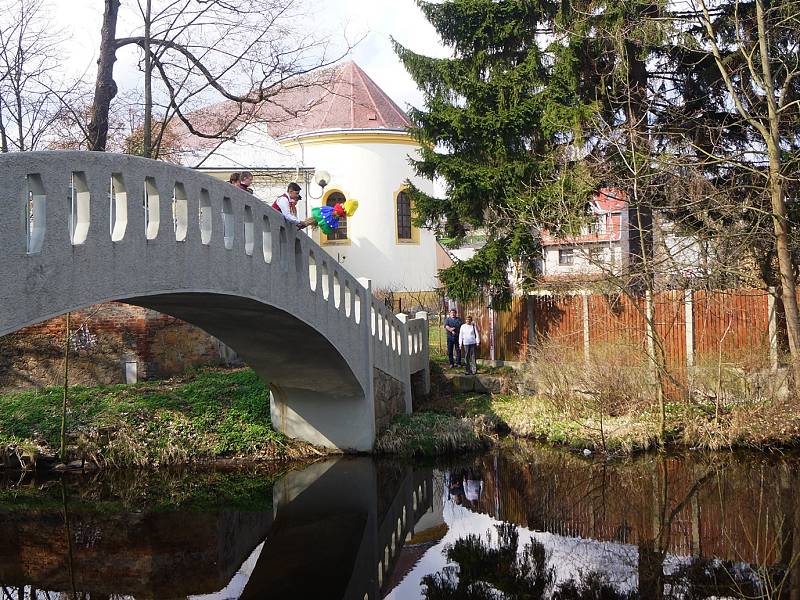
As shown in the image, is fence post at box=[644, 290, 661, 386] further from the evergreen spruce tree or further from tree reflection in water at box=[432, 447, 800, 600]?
the evergreen spruce tree

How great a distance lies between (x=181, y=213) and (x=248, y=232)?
1.65m

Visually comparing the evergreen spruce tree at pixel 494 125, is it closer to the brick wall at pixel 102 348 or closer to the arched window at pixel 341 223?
the brick wall at pixel 102 348

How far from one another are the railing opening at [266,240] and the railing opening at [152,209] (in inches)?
94.6

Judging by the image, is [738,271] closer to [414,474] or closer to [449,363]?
[414,474]

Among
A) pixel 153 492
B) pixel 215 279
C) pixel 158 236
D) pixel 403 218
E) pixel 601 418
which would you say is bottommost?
pixel 153 492

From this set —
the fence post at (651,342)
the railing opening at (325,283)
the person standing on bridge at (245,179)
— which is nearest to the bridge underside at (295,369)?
the railing opening at (325,283)

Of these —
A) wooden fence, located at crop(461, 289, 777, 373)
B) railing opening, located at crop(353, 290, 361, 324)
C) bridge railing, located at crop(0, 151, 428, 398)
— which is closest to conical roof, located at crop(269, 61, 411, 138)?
wooden fence, located at crop(461, 289, 777, 373)

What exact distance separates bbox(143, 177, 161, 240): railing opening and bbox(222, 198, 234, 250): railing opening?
140cm

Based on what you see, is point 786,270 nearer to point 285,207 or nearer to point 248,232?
point 285,207

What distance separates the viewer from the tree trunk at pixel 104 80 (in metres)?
15.5

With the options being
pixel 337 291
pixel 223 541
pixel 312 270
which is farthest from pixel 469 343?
pixel 223 541

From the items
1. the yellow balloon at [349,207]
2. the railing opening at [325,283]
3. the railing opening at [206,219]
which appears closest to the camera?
the railing opening at [206,219]

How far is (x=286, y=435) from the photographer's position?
14.5 metres

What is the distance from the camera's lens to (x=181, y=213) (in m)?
8.86
